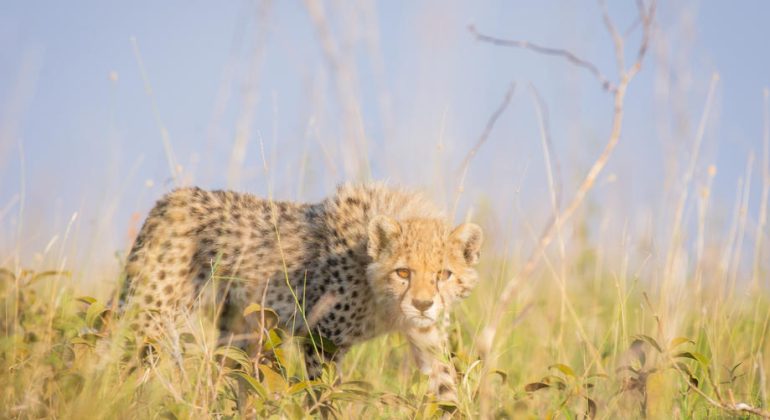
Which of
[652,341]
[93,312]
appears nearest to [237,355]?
[93,312]

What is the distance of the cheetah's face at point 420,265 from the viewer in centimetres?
362

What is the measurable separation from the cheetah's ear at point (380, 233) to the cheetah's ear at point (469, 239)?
27 cm

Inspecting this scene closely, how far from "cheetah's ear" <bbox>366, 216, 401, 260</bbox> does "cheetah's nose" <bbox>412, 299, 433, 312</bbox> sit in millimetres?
338

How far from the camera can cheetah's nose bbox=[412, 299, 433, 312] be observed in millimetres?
3576

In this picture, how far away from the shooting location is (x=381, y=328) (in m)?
3.95

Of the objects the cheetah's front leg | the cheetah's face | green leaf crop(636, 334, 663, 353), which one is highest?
the cheetah's face

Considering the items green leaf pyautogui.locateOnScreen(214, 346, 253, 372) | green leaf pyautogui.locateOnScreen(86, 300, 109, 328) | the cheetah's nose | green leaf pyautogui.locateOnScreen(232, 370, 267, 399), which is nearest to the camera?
green leaf pyautogui.locateOnScreen(232, 370, 267, 399)

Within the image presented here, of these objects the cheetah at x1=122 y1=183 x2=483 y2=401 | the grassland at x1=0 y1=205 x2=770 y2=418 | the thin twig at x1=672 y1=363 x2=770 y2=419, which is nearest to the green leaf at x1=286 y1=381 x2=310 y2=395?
the grassland at x1=0 y1=205 x2=770 y2=418

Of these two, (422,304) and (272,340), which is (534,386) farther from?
(272,340)

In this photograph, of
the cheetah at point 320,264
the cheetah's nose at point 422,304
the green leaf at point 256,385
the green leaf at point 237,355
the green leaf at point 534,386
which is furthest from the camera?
the cheetah at point 320,264

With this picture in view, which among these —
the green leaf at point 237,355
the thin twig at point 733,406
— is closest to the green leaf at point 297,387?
the green leaf at point 237,355

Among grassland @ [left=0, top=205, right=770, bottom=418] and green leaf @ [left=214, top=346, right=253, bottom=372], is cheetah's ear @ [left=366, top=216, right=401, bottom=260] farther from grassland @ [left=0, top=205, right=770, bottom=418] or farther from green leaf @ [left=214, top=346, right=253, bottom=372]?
green leaf @ [left=214, top=346, right=253, bottom=372]

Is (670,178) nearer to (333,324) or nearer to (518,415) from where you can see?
(333,324)

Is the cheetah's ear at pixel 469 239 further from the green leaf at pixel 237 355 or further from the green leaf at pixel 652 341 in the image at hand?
the green leaf at pixel 237 355
